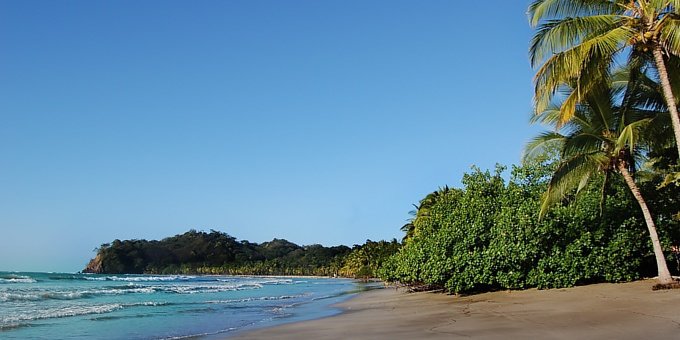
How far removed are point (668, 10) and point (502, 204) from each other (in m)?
8.64

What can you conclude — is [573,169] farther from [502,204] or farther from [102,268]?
[102,268]

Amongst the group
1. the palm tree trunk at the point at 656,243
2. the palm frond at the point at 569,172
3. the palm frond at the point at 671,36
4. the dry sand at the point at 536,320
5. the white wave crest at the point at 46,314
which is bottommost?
the white wave crest at the point at 46,314

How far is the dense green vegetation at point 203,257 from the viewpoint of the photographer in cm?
13825

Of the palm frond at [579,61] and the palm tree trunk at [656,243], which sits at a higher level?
the palm frond at [579,61]

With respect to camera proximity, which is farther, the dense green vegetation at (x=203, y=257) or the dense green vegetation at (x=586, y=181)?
the dense green vegetation at (x=203, y=257)

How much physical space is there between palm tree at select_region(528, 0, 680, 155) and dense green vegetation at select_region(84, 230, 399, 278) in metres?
116

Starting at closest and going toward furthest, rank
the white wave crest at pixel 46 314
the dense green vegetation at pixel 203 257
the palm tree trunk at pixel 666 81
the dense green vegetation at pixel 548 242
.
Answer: the palm tree trunk at pixel 666 81, the dense green vegetation at pixel 548 242, the white wave crest at pixel 46 314, the dense green vegetation at pixel 203 257

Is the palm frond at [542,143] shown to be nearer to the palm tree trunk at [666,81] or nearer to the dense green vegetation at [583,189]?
the dense green vegetation at [583,189]

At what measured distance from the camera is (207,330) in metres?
14.4

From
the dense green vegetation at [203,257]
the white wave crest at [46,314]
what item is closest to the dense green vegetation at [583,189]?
the white wave crest at [46,314]

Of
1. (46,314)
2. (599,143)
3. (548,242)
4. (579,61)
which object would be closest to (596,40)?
(579,61)

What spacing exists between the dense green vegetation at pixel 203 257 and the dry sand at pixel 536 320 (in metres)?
113

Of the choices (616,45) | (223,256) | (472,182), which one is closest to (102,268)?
(223,256)

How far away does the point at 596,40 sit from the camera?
37.0ft
